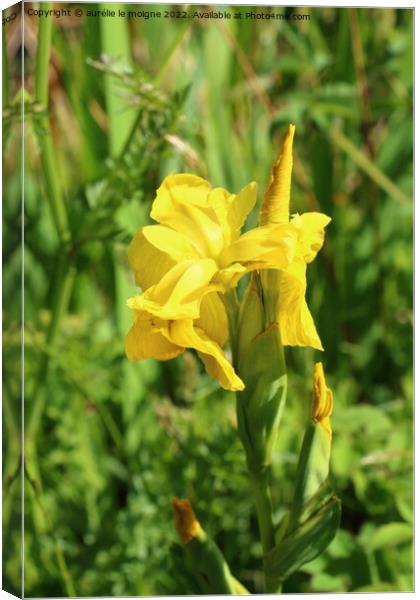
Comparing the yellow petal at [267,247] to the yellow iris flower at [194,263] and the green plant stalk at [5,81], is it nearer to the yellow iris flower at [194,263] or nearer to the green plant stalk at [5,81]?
the yellow iris flower at [194,263]

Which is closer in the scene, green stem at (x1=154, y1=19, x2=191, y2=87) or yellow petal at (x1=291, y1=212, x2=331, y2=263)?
yellow petal at (x1=291, y1=212, x2=331, y2=263)

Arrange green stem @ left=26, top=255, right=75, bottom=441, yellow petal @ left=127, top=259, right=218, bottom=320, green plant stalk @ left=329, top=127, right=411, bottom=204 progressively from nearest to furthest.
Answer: yellow petal @ left=127, top=259, right=218, bottom=320 → green stem @ left=26, top=255, right=75, bottom=441 → green plant stalk @ left=329, top=127, right=411, bottom=204

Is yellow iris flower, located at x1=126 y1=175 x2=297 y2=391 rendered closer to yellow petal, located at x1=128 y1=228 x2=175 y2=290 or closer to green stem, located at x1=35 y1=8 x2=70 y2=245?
yellow petal, located at x1=128 y1=228 x2=175 y2=290

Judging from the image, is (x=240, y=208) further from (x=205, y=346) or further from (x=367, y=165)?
(x=367, y=165)

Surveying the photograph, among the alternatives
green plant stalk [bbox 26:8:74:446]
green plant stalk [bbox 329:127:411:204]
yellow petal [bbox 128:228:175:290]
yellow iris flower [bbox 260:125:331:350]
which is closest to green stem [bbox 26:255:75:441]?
green plant stalk [bbox 26:8:74:446]

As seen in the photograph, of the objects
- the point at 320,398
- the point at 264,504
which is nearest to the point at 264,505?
the point at 264,504

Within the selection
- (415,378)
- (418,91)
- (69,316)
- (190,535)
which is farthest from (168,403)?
(418,91)

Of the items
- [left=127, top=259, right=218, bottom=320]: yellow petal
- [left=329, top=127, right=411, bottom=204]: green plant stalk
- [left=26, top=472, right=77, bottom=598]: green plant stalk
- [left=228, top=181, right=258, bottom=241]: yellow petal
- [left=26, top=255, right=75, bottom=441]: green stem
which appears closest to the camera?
[left=127, top=259, right=218, bottom=320]: yellow petal
